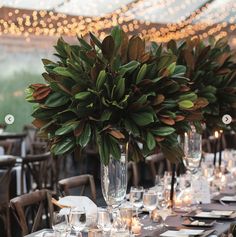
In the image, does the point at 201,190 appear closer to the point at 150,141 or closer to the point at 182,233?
the point at 182,233

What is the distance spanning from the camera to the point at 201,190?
12.9 ft

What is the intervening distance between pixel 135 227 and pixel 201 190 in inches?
Result: 34.3

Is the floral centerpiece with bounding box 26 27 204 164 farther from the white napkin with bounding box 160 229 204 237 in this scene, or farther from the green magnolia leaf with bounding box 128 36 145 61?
the white napkin with bounding box 160 229 204 237

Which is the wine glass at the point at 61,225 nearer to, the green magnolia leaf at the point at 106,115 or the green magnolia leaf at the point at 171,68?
the green magnolia leaf at the point at 106,115

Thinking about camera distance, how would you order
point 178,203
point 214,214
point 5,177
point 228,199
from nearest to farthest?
1. point 214,214
2. point 178,203
3. point 228,199
4. point 5,177

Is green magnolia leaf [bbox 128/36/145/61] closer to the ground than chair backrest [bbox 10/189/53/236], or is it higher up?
higher up

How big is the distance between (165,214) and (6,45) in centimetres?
891

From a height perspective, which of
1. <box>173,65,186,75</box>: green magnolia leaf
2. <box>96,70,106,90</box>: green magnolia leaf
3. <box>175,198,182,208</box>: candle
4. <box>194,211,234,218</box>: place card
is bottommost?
<box>194,211,234,218</box>: place card

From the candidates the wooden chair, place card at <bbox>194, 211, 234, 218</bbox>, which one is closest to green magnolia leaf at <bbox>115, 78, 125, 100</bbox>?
place card at <bbox>194, 211, 234, 218</bbox>

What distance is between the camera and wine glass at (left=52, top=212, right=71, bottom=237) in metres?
2.80

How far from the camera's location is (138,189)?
347cm

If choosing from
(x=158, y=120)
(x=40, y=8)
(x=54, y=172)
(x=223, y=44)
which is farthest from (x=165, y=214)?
(x=40, y=8)

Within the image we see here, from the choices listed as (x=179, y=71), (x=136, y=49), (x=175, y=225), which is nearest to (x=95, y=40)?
(x=136, y=49)

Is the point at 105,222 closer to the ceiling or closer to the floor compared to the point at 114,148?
closer to the floor
